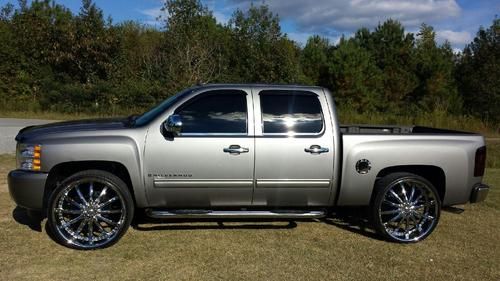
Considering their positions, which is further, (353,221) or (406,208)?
(353,221)

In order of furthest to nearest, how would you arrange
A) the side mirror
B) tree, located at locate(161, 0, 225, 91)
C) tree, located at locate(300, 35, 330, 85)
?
tree, located at locate(300, 35, 330, 85) → tree, located at locate(161, 0, 225, 91) → the side mirror

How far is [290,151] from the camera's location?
5.21m

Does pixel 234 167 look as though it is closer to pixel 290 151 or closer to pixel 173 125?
pixel 290 151

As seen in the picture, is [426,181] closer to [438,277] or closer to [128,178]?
[438,277]

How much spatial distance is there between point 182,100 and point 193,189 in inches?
38.6

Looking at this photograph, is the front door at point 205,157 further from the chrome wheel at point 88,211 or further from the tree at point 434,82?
the tree at point 434,82

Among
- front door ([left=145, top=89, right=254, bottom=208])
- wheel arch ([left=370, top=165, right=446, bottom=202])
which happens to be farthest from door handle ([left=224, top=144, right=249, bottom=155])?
wheel arch ([left=370, top=165, right=446, bottom=202])

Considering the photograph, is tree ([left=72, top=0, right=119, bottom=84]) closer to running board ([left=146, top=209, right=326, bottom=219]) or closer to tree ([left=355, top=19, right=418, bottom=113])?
tree ([left=355, top=19, right=418, bottom=113])

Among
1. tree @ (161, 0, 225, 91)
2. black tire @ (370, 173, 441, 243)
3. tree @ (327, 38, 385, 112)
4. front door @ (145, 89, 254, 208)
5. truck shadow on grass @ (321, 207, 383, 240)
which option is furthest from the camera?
tree @ (327, 38, 385, 112)

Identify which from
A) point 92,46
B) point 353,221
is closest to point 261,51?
point 92,46

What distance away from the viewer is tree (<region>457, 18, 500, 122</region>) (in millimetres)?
32406

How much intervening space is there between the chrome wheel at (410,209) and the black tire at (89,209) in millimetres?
2910

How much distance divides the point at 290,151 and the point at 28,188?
276 centimetres

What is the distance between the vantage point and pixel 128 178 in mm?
5301
